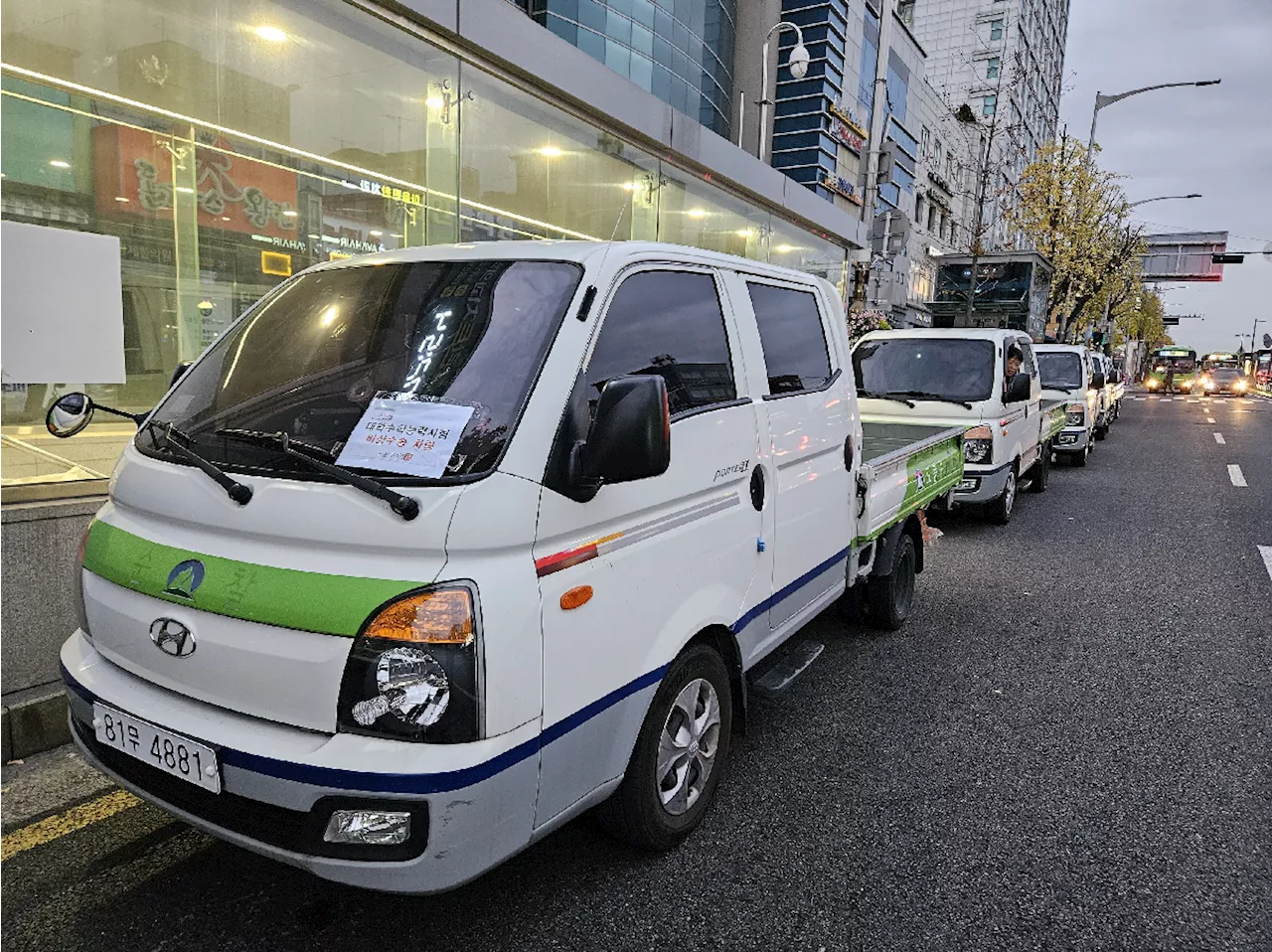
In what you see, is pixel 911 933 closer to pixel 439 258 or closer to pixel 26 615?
pixel 439 258

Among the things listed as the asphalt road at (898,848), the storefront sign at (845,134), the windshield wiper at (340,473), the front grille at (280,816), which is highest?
the storefront sign at (845,134)

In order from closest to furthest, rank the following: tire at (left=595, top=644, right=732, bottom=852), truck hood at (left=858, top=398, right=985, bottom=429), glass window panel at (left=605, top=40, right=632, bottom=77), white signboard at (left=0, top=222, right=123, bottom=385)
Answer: tire at (left=595, top=644, right=732, bottom=852), white signboard at (left=0, top=222, right=123, bottom=385), truck hood at (left=858, top=398, right=985, bottom=429), glass window panel at (left=605, top=40, right=632, bottom=77)

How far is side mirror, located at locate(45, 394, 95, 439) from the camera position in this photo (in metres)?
2.90

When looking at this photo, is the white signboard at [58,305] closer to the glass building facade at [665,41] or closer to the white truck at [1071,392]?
the white truck at [1071,392]

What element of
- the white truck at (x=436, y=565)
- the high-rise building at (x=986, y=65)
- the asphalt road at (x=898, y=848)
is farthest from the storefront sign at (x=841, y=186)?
the white truck at (x=436, y=565)

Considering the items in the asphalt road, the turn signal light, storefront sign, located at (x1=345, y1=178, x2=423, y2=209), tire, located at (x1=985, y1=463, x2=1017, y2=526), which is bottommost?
the asphalt road

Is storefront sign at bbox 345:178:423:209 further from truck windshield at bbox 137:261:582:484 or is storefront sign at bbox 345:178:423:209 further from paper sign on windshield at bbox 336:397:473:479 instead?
paper sign on windshield at bbox 336:397:473:479

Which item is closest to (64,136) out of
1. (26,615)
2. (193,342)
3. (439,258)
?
(193,342)

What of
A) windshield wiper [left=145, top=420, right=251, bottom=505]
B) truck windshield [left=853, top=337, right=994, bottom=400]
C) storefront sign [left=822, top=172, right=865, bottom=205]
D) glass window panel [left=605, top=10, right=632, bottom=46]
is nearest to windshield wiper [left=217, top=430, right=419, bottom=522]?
windshield wiper [left=145, top=420, right=251, bottom=505]

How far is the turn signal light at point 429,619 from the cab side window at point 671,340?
0.76m

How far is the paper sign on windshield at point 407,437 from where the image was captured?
86.8 inches

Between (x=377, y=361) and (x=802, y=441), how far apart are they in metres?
1.86

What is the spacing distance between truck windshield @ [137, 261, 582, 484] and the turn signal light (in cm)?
32

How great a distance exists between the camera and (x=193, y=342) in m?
7.12
